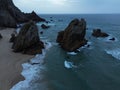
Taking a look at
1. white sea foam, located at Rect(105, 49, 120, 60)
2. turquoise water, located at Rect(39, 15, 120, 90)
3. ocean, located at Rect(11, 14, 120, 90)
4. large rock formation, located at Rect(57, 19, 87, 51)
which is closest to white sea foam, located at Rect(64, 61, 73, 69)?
ocean, located at Rect(11, 14, 120, 90)

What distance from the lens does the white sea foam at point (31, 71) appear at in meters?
26.6

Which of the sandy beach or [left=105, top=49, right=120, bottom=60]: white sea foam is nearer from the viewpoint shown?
the sandy beach

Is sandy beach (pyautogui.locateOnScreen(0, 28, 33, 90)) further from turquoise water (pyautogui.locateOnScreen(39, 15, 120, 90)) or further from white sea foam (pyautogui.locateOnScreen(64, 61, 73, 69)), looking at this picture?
white sea foam (pyautogui.locateOnScreen(64, 61, 73, 69))

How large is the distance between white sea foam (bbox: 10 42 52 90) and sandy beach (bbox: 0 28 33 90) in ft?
3.02

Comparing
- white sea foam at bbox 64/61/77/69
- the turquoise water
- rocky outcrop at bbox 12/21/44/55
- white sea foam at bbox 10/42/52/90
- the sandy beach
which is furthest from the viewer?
rocky outcrop at bbox 12/21/44/55

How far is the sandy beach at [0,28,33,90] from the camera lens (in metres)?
27.6

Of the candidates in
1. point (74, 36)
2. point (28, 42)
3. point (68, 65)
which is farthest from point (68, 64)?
point (74, 36)

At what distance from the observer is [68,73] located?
105 ft

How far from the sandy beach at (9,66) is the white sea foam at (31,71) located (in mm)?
921

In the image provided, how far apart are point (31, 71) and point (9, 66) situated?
4.73 meters

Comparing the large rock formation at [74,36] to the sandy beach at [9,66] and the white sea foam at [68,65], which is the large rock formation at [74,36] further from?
the sandy beach at [9,66]

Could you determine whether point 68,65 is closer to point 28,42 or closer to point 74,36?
point 28,42

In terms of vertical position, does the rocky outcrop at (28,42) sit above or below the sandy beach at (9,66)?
above

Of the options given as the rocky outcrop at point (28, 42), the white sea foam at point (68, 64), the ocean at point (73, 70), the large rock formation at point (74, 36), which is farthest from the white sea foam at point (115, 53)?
the rocky outcrop at point (28, 42)
